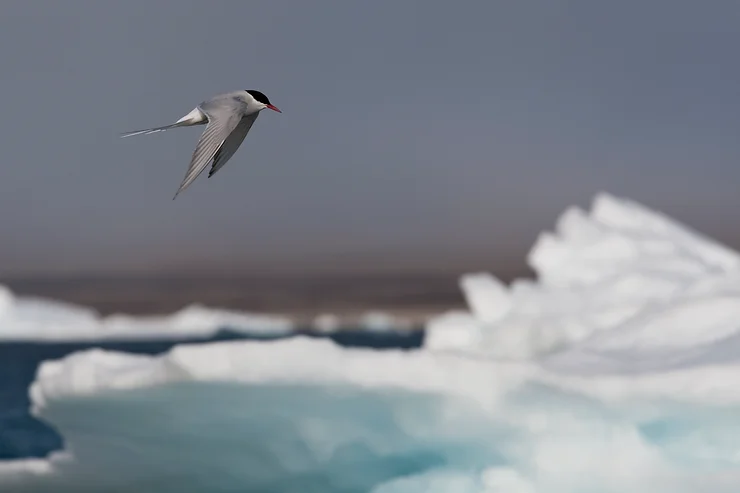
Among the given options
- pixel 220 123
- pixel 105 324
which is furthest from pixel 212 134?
pixel 105 324

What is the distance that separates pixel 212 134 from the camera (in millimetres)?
4238

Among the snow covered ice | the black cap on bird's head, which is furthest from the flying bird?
the snow covered ice

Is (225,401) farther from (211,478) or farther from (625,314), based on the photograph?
(625,314)

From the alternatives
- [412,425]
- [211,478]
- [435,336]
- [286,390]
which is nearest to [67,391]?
[211,478]

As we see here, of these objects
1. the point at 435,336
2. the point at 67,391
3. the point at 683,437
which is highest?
the point at 435,336

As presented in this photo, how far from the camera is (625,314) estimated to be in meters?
13.3

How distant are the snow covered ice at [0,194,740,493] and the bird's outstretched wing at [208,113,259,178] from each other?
3627 mm

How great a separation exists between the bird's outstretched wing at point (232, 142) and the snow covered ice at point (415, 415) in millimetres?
3627

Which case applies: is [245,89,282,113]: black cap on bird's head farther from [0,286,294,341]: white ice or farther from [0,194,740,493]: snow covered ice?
[0,286,294,341]: white ice

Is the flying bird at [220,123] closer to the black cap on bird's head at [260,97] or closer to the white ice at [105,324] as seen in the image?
the black cap on bird's head at [260,97]

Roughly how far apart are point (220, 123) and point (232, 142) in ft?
2.08

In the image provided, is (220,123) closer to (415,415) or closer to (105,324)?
(415,415)

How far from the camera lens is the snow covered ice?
7641 millimetres

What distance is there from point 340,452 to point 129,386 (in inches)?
79.9
